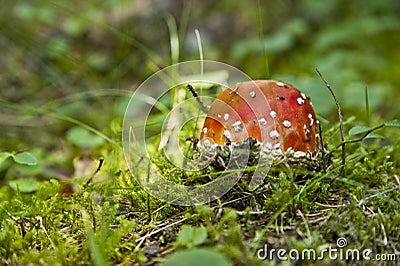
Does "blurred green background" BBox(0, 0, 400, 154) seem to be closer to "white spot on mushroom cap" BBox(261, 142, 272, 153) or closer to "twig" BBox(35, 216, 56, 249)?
"twig" BBox(35, 216, 56, 249)

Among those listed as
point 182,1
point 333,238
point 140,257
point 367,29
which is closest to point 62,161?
point 140,257

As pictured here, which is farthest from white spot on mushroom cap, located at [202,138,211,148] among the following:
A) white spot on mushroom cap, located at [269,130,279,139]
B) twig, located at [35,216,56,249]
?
twig, located at [35,216,56,249]

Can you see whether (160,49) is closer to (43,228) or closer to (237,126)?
(237,126)

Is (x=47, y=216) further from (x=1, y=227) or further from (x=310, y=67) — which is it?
(x=310, y=67)

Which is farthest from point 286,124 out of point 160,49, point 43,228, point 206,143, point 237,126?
point 160,49

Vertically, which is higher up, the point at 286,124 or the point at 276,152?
the point at 286,124
